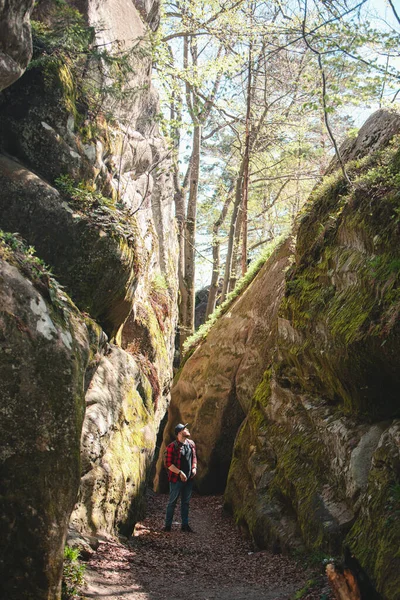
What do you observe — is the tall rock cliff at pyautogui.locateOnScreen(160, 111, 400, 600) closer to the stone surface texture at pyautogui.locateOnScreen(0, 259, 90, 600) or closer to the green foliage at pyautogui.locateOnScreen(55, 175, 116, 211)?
the stone surface texture at pyautogui.locateOnScreen(0, 259, 90, 600)

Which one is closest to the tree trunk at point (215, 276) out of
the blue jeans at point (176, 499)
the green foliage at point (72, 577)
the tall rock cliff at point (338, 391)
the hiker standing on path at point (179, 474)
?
the tall rock cliff at point (338, 391)

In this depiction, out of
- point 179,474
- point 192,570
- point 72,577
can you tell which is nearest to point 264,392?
point 179,474

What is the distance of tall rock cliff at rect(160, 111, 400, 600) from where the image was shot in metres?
5.55

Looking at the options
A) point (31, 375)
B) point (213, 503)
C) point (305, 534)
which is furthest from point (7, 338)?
point (213, 503)

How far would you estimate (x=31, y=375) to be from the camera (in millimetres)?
5051

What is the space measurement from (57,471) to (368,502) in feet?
10.7

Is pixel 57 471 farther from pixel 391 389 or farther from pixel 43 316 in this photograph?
pixel 391 389

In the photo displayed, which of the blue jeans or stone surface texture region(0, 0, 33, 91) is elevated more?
stone surface texture region(0, 0, 33, 91)

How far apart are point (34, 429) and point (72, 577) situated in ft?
5.43

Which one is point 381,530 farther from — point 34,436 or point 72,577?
point 34,436

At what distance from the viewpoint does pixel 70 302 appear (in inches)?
263

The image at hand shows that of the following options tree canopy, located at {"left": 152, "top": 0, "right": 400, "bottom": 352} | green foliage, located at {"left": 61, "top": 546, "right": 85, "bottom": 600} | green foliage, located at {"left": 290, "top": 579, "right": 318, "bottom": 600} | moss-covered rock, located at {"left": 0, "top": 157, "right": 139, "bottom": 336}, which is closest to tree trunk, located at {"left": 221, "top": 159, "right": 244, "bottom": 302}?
tree canopy, located at {"left": 152, "top": 0, "right": 400, "bottom": 352}

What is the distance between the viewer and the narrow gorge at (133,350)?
4969mm

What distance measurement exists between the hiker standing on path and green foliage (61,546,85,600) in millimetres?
3722
